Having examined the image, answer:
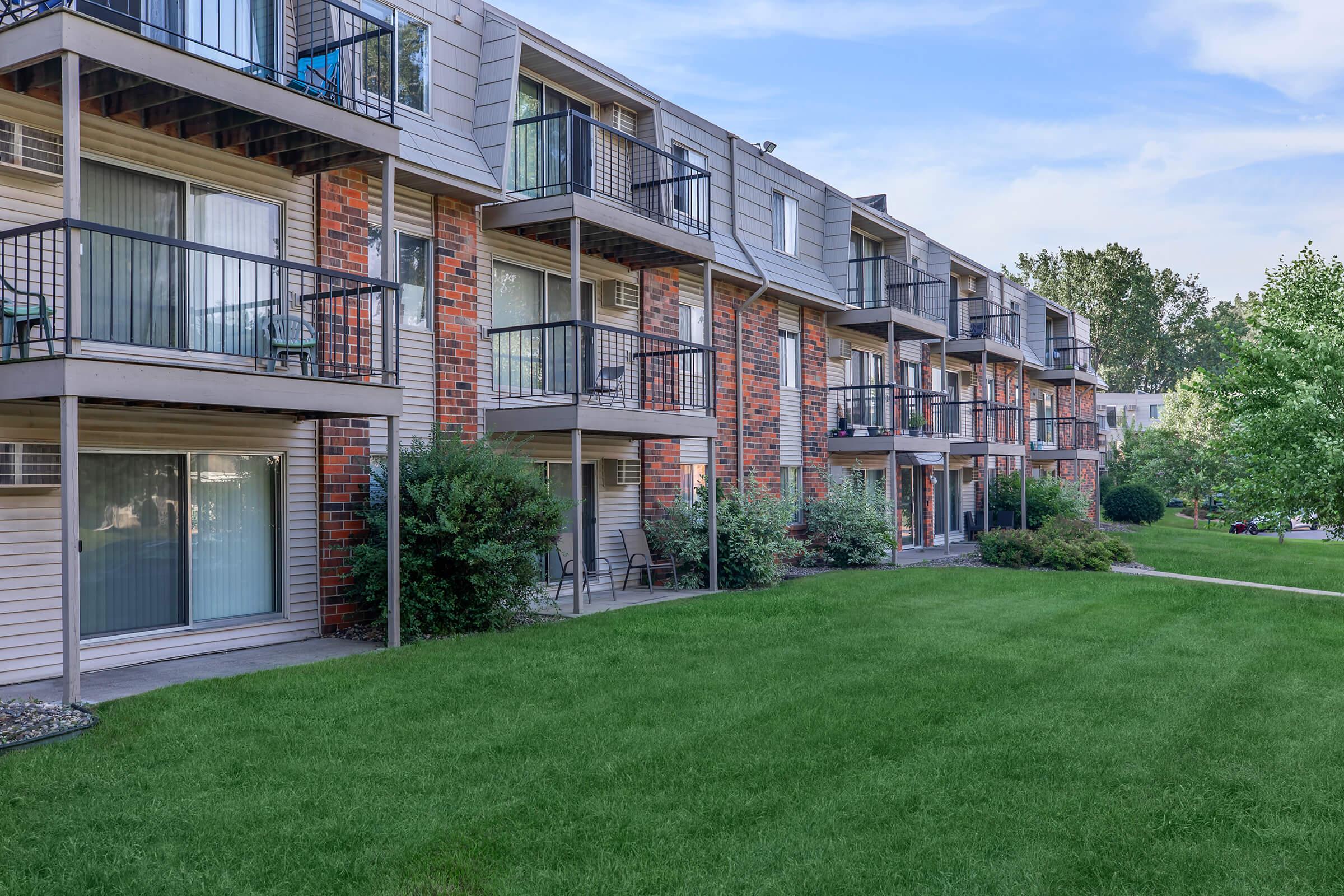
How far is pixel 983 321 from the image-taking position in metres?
27.6

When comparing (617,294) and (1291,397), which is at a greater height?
(617,294)

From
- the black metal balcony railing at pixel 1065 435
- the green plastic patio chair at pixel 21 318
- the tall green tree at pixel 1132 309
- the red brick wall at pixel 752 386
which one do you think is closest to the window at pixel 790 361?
the red brick wall at pixel 752 386

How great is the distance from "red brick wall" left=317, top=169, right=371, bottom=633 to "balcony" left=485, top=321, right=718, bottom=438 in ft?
6.84

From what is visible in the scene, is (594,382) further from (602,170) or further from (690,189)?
(690,189)

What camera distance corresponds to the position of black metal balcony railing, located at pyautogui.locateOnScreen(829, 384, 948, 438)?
816 inches

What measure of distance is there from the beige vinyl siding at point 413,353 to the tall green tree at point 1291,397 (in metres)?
10.2

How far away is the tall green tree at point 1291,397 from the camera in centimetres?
1177

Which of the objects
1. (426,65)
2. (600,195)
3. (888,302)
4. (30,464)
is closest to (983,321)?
(888,302)

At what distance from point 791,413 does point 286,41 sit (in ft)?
38.7

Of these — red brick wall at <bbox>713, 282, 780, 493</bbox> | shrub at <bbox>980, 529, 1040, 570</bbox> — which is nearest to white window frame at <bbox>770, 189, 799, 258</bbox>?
red brick wall at <bbox>713, 282, 780, 493</bbox>

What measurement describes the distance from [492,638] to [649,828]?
5.18 meters

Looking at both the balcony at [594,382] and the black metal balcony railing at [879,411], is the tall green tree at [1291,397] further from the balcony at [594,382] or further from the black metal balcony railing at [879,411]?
the black metal balcony railing at [879,411]

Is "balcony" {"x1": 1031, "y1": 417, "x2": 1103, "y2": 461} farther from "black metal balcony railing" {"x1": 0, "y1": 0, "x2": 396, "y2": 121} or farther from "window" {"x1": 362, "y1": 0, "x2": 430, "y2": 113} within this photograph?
"black metal balcony railing" {"x1": 0, "y1": 0, "x2": 396, "y2": 121}

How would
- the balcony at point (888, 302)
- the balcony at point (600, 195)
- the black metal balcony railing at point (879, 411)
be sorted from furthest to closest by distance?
the black metal balcony railing at point (879, 411) → the balcony at point (888, 302) → the balcony at point (600, 195)
